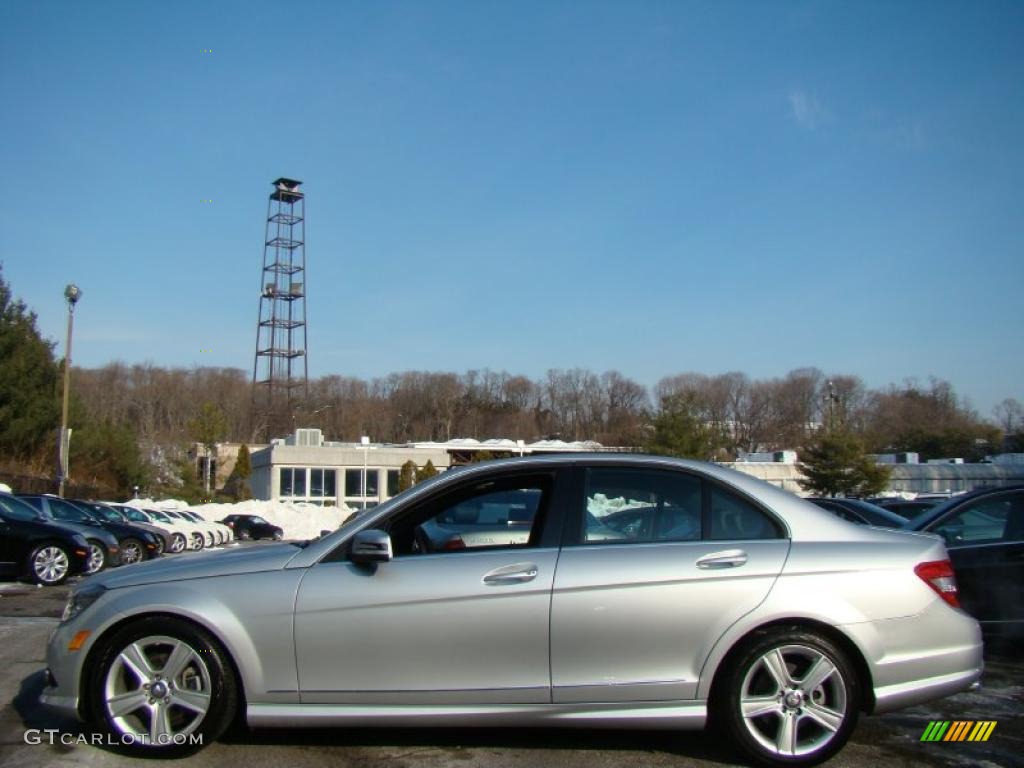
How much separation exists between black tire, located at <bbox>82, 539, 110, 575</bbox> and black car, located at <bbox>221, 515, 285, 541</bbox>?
2253 centimetres

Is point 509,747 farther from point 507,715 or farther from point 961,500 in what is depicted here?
point 961,500

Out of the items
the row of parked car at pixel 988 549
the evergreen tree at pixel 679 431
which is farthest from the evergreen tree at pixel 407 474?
the row of parked car at pixel 988 549

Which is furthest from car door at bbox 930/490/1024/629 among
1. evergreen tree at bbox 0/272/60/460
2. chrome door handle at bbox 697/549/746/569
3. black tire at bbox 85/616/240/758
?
evergreen tree at bbox 0/272/60/460

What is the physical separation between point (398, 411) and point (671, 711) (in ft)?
379

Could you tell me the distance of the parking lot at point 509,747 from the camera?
14.9 feet

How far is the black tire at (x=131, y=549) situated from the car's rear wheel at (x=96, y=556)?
229cm

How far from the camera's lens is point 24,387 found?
1531 inches

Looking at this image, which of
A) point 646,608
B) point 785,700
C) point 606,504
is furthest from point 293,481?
point 785,700

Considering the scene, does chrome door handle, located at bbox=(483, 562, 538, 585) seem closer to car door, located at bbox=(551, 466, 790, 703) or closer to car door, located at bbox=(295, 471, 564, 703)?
car door, located at bbox=(295, 471, 564, 703)

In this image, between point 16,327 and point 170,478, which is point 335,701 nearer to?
point 16,327

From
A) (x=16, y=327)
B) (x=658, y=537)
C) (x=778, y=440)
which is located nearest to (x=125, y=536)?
(x=658, y=537)

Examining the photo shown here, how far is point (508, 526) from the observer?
16.0ft

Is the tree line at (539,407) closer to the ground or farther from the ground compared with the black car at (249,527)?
farther from the ground

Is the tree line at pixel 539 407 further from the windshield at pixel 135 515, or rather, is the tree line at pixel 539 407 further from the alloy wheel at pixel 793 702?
the alloy wheel at pixel 793 702
